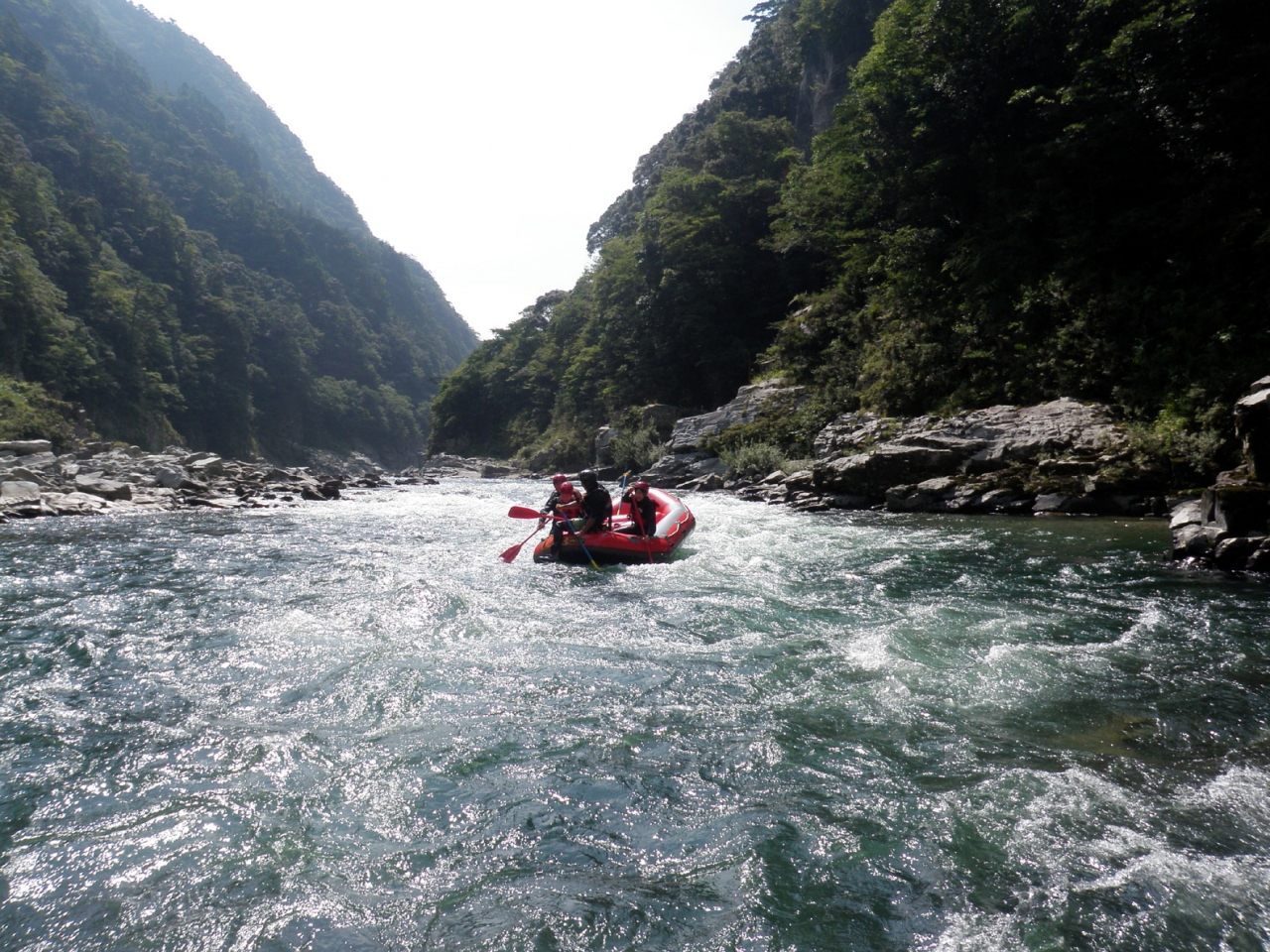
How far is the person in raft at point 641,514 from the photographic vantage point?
8.12 metres

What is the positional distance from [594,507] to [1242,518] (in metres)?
6.45

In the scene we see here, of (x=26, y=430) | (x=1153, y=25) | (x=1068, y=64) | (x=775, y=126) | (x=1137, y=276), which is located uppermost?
(x=775, y=126)

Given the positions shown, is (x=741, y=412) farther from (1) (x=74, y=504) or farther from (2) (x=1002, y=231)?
(1) (x=74, y=504)

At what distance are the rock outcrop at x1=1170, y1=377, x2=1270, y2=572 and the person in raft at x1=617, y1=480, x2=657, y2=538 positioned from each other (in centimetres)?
526

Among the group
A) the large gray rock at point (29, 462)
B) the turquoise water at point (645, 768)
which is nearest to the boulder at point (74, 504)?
the large gray rock at point (29, 462)

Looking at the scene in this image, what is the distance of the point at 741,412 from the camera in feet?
65.6

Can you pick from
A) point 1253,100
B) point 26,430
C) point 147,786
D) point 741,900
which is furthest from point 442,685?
point 26,430

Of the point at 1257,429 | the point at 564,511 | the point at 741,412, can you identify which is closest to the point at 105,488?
the point at 564,511

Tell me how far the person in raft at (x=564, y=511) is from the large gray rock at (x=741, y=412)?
11413 mm

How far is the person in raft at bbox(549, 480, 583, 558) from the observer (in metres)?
7.98

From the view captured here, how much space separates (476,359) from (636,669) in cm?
5260

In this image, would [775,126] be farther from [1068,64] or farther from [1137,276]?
[1137,276]

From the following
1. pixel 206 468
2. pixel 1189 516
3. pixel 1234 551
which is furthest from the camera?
pixel 206 468

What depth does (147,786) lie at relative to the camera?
9.11ft
